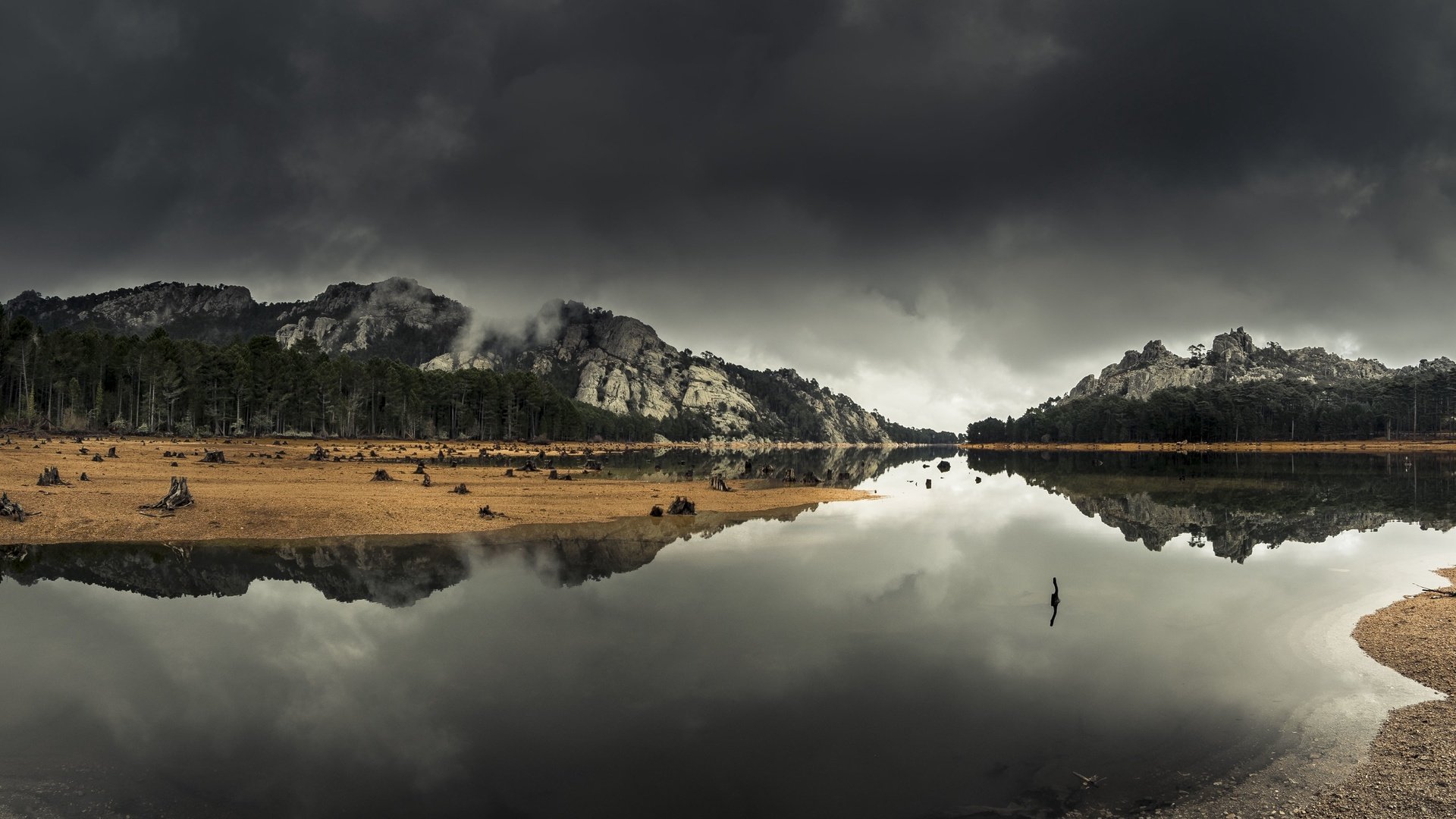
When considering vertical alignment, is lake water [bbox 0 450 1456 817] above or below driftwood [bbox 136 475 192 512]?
below

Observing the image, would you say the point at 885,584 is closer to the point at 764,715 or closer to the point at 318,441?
the point at 764,715

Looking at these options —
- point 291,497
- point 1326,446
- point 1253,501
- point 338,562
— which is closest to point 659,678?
point 338,562

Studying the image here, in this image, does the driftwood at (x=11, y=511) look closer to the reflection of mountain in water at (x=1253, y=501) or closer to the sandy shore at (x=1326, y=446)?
the reflection of mountain in water at (x=1253, y=501)

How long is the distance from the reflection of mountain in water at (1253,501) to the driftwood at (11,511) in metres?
A: 48.4

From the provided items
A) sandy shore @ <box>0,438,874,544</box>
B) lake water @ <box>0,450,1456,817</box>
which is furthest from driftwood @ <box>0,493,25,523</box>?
lake water @ <box>0,450,1456,817</box>

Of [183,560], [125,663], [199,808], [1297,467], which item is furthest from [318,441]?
[1297,467]

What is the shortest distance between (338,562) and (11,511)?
51.5 ft

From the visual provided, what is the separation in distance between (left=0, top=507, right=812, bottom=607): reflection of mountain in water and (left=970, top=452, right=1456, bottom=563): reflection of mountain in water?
83.9 ft

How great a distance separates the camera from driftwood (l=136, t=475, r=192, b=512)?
28828 mm

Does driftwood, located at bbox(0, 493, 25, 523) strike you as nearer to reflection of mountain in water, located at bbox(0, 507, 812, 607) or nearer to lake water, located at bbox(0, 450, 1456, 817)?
reflection of mountain in water, located at bbox(0, 507, 812, 607)

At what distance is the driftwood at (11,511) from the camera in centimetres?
2547

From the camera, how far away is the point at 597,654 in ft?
43.7

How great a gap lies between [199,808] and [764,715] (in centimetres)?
773

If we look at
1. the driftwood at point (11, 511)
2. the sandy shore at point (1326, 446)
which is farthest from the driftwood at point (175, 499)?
the sandy shore at point (1326, 446)
